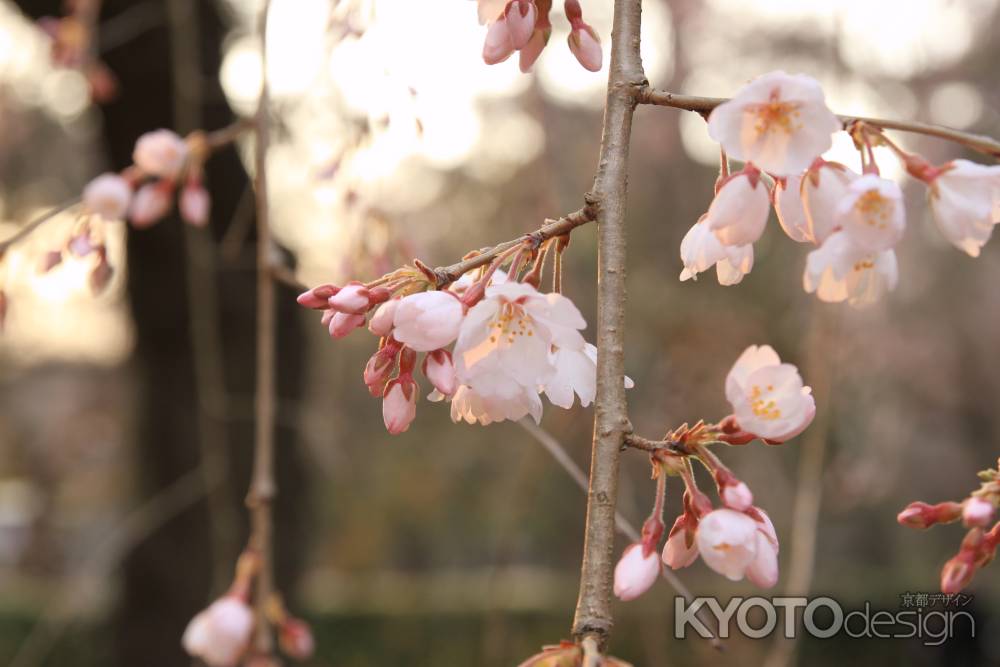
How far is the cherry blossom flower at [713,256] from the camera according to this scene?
802mm

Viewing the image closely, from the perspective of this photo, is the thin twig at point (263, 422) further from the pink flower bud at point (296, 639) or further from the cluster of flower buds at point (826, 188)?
the cluster of flower buds at point (826, 188)

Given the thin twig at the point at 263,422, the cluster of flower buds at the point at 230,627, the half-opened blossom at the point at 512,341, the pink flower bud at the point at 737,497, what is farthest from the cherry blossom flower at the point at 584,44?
the cluster of flower buds at the point at 230,627

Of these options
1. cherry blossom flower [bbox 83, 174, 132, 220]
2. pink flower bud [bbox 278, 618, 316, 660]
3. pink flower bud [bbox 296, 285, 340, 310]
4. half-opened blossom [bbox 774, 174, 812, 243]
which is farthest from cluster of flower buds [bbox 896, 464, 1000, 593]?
cherry blossom flower [bbox 83, 174, 132, 220]

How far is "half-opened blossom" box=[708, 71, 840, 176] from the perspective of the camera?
2.18 ft

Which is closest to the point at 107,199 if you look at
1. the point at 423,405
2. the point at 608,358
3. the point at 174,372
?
the point at 608,358

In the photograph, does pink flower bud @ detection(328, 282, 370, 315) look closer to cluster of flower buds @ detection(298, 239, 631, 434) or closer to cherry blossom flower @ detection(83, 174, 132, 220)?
cluster of flower buds @ detection(298, 239, 631, 434)

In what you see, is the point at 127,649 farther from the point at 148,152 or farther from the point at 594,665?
the point at 594,665

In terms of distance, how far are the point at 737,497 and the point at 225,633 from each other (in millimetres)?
824

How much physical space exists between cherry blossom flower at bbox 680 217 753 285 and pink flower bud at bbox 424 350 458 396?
205 millimetres

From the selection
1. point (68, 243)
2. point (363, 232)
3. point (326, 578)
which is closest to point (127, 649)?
point (363, 232)

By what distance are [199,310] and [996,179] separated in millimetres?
2385

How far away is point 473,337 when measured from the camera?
0.70 meters

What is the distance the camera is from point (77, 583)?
7.15 feet

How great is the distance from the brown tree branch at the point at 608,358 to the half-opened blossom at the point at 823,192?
5.2 inches
